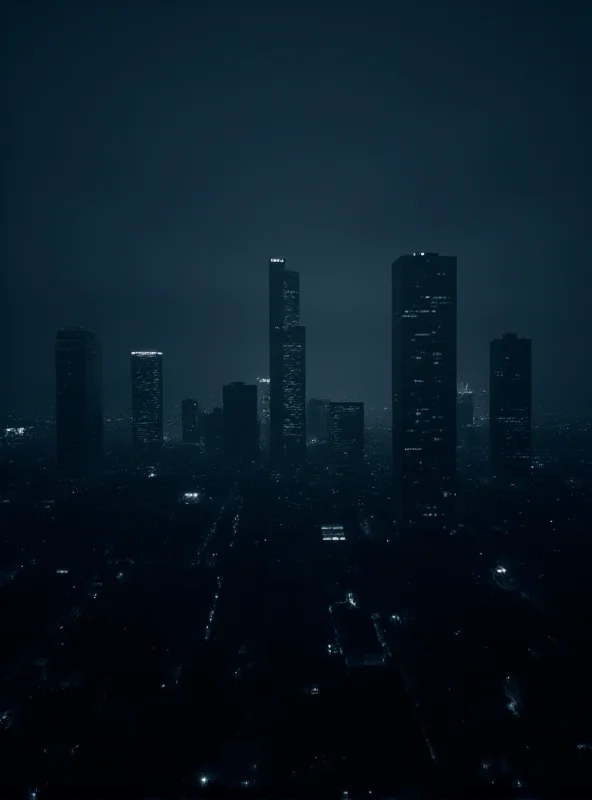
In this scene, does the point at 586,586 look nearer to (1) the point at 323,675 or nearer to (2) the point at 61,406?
(1) the point at 323,675

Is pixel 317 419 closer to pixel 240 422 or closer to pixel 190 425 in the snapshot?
pixel 190 425

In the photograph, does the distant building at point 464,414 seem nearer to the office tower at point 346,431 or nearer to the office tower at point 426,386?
the office tower at point 346,431

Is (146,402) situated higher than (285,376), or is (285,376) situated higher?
(285,376)

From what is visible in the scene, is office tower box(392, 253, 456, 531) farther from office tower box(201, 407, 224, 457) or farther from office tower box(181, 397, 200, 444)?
office tower box(181, 397, 200, 444)

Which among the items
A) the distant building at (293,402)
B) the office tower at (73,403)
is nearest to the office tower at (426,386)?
the distant building at (293,402)

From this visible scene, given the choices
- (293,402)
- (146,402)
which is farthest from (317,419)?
(293,402)

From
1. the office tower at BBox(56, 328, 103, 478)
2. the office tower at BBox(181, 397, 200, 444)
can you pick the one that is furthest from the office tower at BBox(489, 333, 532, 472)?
the office tower at BBox(181, 397, 200, 444)

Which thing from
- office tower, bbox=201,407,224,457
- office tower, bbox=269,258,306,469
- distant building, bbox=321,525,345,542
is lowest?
distant building, bbox=321,525,345,542
